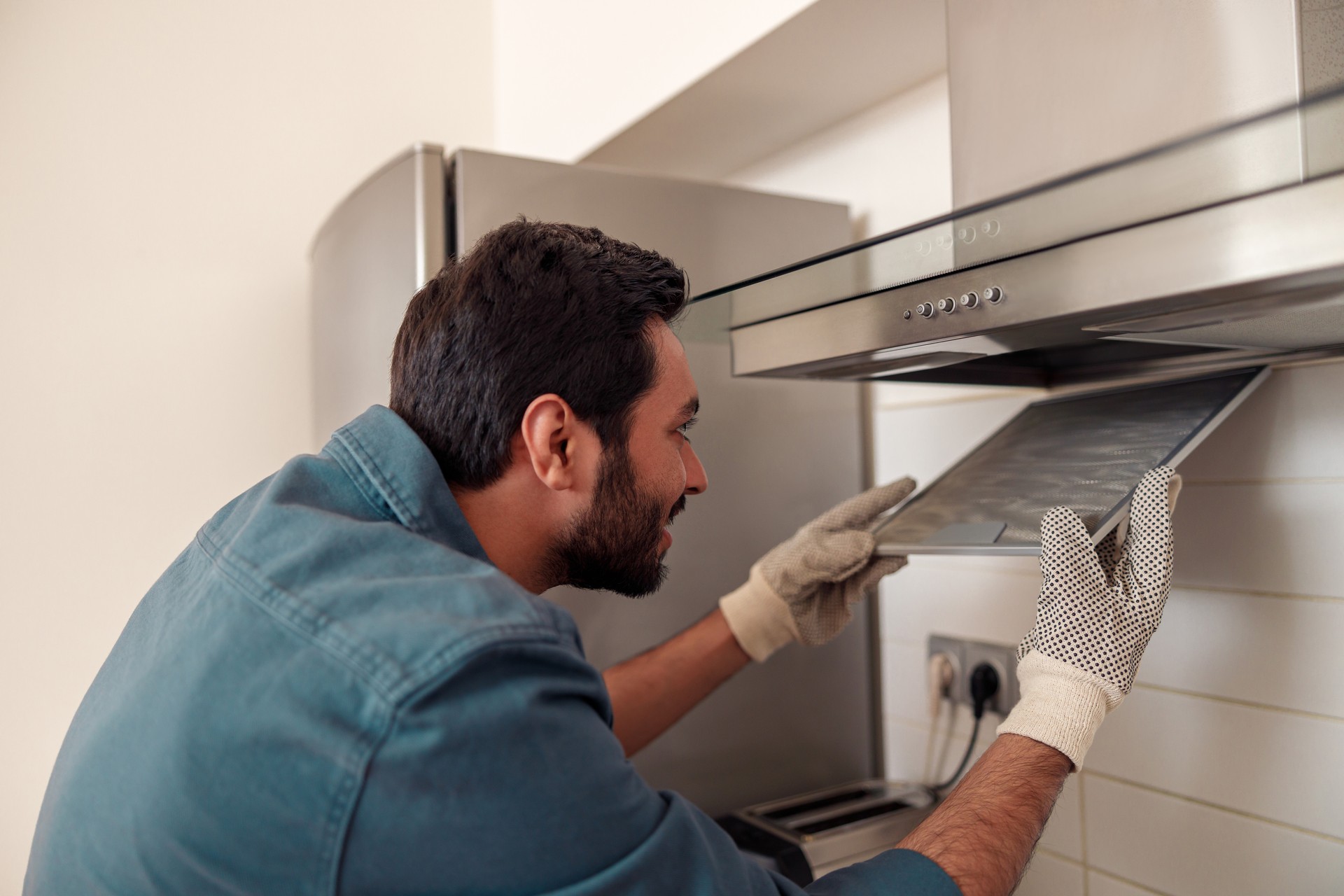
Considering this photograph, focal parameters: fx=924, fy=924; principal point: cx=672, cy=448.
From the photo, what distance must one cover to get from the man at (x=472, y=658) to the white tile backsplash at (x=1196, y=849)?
0.35m

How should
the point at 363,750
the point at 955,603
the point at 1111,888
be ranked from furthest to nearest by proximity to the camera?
1. the point at 955,603
2. the point at 1111,888
3. the point at 363,750

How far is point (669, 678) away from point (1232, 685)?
61 cm

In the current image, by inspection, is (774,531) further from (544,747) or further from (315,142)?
(315,142)

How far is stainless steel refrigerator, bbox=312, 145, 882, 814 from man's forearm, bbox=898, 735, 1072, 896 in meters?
0.54

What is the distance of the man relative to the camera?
1.63ft

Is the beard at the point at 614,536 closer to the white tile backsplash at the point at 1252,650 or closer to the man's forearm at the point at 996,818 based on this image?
the man's forearm at the point at 996,818

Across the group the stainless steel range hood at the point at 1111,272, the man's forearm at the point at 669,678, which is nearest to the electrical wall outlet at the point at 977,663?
the man's forearm at the point at 669,678

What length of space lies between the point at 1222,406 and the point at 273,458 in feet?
4.80

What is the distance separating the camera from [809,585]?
43.9 inches

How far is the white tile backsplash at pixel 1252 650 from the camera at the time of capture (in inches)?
35.4

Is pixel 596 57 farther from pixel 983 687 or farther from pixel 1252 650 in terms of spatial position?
pixel 1252 650

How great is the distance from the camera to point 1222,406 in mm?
840

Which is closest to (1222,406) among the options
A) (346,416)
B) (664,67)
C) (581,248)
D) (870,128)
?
(581,248)

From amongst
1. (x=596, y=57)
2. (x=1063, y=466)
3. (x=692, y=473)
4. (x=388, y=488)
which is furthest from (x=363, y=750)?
(x=596, y=57)
